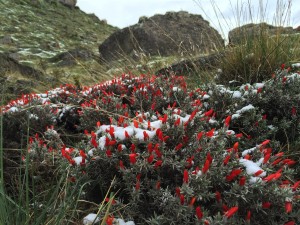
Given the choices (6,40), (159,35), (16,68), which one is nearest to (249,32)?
(159,35)

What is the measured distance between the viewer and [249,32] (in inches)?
213

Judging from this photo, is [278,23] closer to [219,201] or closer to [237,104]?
[237,104]

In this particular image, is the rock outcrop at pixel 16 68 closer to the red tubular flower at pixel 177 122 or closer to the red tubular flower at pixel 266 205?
the red tubular flower at pixel 177 122

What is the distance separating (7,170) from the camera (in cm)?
333

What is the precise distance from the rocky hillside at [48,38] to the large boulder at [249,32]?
4.40 m

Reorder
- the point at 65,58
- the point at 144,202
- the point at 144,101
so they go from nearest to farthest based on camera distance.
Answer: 1. the point at 144,202
2. the point at 144,101
3. the point at 65,58

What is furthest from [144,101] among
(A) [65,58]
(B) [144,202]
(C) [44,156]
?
(A) [65,58]

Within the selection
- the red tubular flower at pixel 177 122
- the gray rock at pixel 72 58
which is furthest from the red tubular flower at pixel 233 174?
the gray rock at pixel 72 58

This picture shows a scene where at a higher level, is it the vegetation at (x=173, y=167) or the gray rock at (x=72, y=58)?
the gray rock at (x=72, y=58)

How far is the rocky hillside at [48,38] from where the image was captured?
38.9ft

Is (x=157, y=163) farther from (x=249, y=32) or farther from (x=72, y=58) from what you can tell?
(x=72, y=58)

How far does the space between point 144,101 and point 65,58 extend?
11558mm

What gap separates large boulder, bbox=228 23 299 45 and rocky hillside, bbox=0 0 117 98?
173 inches

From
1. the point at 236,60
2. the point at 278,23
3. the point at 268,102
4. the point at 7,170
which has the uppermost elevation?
the point at 278,23
